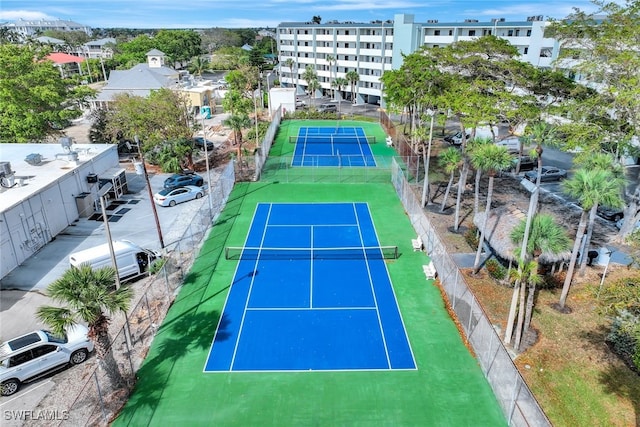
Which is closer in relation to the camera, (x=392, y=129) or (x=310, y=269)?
(x=310, y=269)

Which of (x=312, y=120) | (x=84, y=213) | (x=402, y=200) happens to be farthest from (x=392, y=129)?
(x=84, y=213)

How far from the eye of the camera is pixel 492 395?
14.9 metres

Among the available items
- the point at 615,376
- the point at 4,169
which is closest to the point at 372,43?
the point at 4,169

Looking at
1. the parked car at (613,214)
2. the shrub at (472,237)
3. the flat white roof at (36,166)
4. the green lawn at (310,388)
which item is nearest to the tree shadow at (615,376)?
the green lawn at (310,388)

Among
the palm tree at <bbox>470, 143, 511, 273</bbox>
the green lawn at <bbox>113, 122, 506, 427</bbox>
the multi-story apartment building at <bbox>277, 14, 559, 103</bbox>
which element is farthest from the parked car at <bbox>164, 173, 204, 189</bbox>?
the multi-story apartment building at <bbox>277, 14, 559, 103</bbox>

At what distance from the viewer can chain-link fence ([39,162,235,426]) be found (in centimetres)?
1398

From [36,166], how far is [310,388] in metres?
26.0

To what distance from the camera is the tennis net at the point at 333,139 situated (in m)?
49.6

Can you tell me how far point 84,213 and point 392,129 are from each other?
34.1 m

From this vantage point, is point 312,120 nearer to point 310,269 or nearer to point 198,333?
point 310,269

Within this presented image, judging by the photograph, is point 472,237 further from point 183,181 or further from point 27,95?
point 27,95

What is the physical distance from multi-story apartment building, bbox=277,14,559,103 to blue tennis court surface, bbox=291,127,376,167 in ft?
55.9

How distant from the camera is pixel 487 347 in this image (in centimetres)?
1559

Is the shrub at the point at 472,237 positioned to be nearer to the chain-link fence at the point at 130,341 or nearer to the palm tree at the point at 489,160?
the palm tree at the point at 489,160
